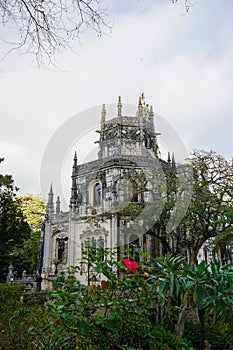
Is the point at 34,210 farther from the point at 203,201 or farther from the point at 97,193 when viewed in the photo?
the point at 203,201

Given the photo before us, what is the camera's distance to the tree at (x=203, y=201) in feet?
40.0

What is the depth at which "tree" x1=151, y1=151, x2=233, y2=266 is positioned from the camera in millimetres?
12195

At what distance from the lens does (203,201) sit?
1259 cm

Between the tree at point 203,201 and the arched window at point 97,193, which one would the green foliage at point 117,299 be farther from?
the arched window at point 97,193

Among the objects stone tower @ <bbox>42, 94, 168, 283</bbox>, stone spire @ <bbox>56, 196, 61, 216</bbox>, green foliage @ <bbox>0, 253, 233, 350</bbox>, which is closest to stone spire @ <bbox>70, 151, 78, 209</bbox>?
stone tower @ <bbox>42, 94, 168, 283</bbox>

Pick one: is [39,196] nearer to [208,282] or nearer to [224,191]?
[224,191]

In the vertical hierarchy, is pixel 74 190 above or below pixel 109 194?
above

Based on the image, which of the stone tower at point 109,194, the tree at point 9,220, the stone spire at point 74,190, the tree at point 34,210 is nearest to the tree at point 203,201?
the stone tower at point 109,194

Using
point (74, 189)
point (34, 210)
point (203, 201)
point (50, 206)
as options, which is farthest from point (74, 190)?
point (203, 201)

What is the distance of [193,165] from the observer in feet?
44.3

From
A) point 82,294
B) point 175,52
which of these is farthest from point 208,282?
point 175,52

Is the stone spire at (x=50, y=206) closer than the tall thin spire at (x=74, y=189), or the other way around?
the tall thin spire at (x=74, y=189)

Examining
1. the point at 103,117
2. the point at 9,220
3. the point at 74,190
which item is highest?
the point at 103,117

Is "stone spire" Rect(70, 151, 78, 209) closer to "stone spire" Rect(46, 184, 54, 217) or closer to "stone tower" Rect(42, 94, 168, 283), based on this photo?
"stone tower" Rect(42, 94, 168, 283)
